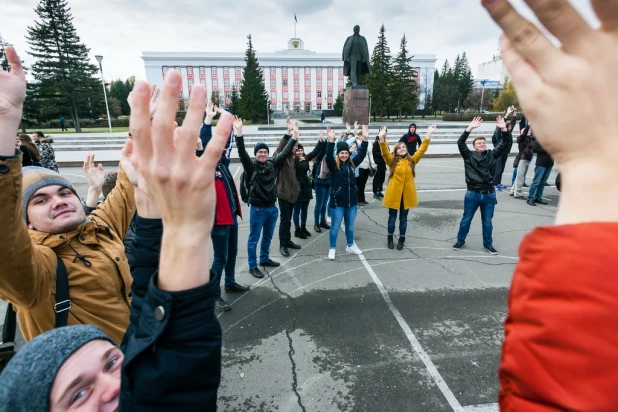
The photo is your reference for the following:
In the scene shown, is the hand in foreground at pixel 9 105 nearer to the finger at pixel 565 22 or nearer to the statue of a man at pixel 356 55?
the finger at pixel 565 22

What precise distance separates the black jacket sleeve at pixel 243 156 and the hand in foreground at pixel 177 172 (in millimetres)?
3798

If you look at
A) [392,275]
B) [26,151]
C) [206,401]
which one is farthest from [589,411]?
[26,151]

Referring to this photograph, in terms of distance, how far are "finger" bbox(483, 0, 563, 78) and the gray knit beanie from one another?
1.42 m

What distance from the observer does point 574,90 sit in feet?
1.83

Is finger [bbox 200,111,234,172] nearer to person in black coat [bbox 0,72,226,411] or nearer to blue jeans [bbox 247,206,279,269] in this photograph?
person in black coat [bbox 0,72,226,411]

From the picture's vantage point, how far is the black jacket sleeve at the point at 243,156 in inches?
180

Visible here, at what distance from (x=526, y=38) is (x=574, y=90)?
126 millimetres

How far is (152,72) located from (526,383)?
90462mm

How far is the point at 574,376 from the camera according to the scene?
1.71ft

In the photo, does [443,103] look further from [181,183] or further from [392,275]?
[181,183]

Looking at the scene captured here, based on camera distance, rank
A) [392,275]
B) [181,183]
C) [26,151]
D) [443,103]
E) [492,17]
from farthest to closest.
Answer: [443,103]
[26,151]
[392,275]
[181,183]
[492,17]

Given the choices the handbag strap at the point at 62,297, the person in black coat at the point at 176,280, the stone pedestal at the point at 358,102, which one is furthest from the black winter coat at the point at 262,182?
the stone pedestal at the point at 358,102

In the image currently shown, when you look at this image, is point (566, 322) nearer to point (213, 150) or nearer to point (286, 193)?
point (213, 150)

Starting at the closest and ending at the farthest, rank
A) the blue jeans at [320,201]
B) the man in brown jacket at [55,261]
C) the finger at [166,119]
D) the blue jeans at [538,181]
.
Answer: the finger at [166,119]
the man in brown jacket at [55,261]
the blue jeans at [320,201]
the blue jeans at [538,181]
